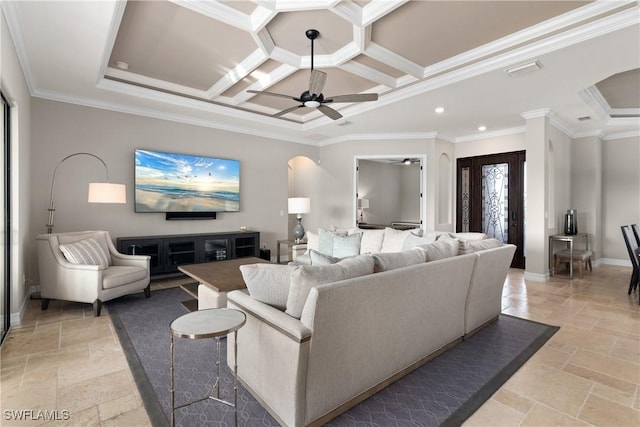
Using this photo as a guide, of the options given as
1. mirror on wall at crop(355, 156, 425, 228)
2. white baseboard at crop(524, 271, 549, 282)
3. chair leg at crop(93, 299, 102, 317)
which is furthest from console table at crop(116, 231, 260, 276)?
white baseboard at crop(524, 271, 549, 282)

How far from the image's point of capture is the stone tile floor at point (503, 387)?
196cm

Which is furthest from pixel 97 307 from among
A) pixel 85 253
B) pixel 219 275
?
pixel 219 275

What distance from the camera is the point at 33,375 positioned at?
7.75 ft

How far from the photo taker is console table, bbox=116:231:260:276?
5000 mm

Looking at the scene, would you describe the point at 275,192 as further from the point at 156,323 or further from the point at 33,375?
the point at 33,375

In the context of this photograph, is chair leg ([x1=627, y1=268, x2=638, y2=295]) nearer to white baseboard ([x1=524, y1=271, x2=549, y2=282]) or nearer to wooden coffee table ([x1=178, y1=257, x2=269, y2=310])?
white baseboard ([x1=524, y1=271, x2=549, y2=282])

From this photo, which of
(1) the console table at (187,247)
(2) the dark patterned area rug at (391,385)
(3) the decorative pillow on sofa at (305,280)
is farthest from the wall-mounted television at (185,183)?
(3) the decorative pillow on sofa at (305,280)

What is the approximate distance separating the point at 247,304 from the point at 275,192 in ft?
16.7

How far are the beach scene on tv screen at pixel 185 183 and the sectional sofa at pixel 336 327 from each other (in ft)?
12.7

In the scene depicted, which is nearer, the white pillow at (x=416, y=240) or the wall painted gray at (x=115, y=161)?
the white pillow at (x=416, y=240)

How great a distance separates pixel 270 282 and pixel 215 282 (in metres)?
1.29

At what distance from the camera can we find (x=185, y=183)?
5656mm

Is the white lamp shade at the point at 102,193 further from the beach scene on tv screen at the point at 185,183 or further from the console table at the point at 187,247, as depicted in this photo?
the beach scene on tv screen at the point at 185,183

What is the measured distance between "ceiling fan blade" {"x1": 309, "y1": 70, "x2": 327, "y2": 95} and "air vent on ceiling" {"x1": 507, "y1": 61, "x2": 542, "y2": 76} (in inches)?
86.9
